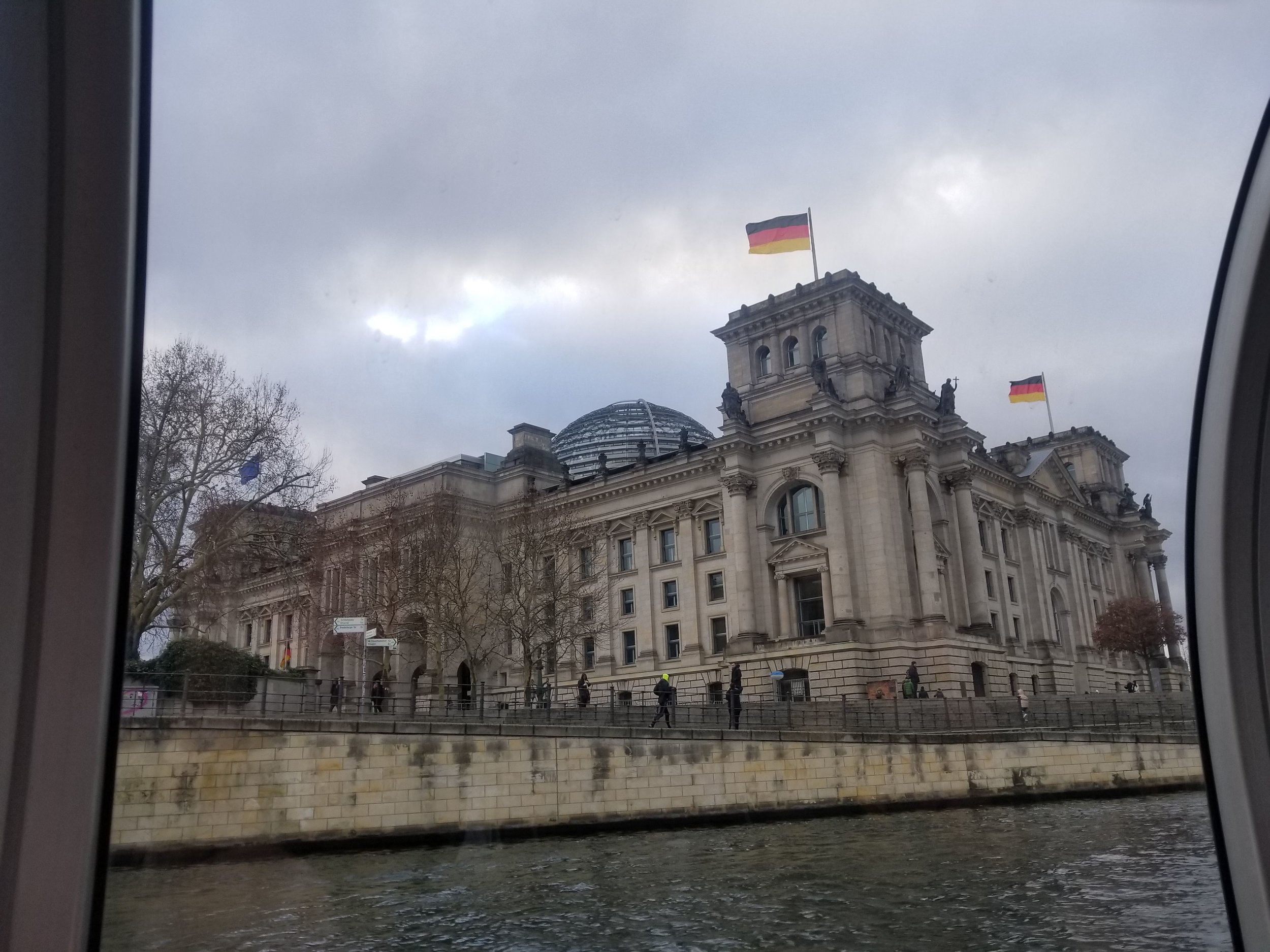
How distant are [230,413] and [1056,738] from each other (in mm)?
23319

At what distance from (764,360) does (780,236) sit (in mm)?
23648

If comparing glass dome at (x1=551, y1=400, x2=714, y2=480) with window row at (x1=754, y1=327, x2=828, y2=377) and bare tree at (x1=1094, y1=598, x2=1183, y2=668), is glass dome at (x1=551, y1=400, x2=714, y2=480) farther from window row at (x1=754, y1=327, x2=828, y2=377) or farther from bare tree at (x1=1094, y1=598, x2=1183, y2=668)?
bare tree at (x1=1094, y1=598, x2=1183, y2=668)

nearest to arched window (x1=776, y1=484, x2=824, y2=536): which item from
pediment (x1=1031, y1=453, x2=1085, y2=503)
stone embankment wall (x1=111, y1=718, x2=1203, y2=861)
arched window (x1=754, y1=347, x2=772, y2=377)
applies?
arched window (x1=754, y1=347, x2=772, y2=377)

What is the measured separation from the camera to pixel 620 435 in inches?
2771

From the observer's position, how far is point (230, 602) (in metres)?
22.5

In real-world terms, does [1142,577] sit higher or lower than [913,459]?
lower

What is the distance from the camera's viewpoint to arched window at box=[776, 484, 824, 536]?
156 ft

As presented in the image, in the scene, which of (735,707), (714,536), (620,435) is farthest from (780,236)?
(620,435)

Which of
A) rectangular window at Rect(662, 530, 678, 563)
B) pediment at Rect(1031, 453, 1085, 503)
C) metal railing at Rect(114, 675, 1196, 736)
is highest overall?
pediment at Rect(1031, 453, 1085, 503)

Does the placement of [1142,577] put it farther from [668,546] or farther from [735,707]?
[735,707]

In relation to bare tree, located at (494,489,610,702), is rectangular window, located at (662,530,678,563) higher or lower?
higher

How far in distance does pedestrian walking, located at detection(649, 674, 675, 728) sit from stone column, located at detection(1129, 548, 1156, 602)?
28.9m

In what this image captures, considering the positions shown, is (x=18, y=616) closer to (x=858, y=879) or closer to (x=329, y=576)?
(x=858, y=879)

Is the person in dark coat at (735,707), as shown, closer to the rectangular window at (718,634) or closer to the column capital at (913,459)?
the rectangular window at (718,634)
